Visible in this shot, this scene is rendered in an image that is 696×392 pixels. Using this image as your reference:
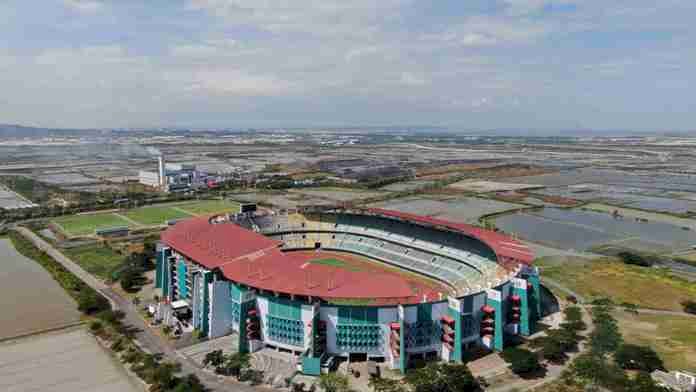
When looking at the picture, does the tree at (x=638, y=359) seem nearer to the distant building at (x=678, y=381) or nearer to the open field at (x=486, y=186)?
the distant building at (x=678, y=381)

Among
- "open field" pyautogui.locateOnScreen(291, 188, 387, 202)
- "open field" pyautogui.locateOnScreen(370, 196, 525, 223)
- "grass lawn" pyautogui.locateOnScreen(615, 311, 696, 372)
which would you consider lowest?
"grass lawn" pyautogui.locateOnScreen(615, 311, 696, 372)

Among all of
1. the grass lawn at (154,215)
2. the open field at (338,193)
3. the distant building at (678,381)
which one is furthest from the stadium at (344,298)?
the open field at (338,193)

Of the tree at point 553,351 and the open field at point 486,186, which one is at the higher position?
the open field at point 486,186

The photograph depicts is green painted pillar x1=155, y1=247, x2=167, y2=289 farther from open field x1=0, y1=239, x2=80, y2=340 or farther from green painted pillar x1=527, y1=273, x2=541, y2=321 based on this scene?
green painted pillar x1=527, y1=273, x2=541, y2=321

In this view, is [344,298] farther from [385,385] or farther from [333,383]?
[385,385]

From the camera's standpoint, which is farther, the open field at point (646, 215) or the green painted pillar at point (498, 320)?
the open field at point (646, 215)

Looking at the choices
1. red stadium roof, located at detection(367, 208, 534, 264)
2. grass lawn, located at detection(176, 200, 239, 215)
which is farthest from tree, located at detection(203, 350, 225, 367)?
grass lawn, located at detection(176, 200, 239, 215)

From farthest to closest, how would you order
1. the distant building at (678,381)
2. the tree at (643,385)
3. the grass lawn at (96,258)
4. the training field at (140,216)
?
1. the training field at (140,216)
2. the grass lawn at (96,258)
3. the distant building at (678,381)
4. the tree at (643,385)
